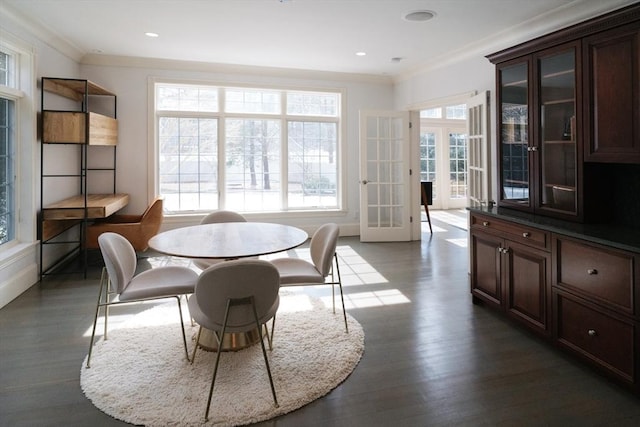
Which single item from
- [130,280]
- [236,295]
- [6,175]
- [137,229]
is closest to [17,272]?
[6,175]

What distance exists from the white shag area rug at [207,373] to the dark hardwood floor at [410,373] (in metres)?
0.08

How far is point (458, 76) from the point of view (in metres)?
5.10

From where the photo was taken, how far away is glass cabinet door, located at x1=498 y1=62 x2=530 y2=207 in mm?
3264

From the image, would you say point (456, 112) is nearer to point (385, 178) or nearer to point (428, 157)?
point (428, 157)

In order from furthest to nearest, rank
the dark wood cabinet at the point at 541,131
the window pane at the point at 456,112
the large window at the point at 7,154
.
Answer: the window pane at the point at 456,112
the large window at the point at 7,154
the dark wood cabinet at the point at 541,131

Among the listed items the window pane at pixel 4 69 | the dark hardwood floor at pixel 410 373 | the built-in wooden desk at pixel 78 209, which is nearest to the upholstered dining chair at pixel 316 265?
the dark hardwood floor at pixel 410 373

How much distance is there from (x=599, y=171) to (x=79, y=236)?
5618 mm

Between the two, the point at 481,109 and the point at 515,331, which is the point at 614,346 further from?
the point at 481,109

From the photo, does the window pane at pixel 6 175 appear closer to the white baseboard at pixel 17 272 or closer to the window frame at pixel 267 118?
the white baseboard at pixel 17 272

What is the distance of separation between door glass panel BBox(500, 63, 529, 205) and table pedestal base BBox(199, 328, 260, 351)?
7.81ft

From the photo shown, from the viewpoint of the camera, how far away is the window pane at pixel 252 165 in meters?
6.23

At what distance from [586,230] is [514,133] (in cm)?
117

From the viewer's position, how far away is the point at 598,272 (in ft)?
7.57

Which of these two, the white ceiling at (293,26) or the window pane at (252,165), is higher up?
the white ceiling at (293,26)
